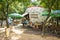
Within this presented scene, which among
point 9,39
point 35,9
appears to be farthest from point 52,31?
point 35,9

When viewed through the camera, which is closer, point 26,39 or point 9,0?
point 26,39

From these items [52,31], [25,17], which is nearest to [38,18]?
[25,17]

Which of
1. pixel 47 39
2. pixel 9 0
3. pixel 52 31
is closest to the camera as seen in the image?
pixel 47 39

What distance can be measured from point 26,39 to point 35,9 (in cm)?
1377

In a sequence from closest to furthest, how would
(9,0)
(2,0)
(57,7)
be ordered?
(9,0), (2,0), (57,7)

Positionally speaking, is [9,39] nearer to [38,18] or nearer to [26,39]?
[26,39]

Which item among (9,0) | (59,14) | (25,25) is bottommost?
(25,25)

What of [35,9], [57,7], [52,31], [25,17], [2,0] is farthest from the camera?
[25,17]

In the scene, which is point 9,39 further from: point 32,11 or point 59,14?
point 32,11

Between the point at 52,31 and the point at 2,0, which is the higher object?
the point at 2,0

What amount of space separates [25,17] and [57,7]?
1035 centimetres

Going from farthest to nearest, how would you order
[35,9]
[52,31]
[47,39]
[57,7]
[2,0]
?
[35,9] < [57,7] < [52,31] < [2,0] < [47,39]

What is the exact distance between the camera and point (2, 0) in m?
17.3

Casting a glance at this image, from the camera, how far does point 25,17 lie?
102 feet
